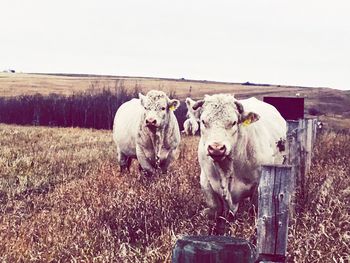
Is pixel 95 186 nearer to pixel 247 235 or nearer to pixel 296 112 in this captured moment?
pixel 296 112

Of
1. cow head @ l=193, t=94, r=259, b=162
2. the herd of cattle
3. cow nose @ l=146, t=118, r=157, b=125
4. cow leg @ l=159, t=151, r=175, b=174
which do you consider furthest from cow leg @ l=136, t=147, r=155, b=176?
cow head @ l=193, t=94, r=259, b=162

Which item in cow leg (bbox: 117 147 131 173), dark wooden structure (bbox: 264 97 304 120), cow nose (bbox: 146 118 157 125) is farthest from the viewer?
cow leg (bbox: 117 147 131 173)

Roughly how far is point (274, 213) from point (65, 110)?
38.0m

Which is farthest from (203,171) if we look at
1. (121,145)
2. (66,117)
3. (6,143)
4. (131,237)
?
(66,117)

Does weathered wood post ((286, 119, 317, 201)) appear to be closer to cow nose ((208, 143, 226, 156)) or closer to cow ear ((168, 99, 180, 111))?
cow nose ((208, 143, 226, 156))

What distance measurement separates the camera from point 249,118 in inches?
250

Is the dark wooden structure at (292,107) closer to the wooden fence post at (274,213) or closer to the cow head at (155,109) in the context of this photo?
the cow head at (155,109)

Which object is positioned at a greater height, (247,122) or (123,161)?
(247,122)

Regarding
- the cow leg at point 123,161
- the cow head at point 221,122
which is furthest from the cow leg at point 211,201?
the cow leg at point 123,161

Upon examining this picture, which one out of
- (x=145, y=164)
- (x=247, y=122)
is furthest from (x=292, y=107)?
(x=145, y=164)

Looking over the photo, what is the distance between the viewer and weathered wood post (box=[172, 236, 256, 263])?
292 cm

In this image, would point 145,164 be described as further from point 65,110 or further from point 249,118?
point 65,110

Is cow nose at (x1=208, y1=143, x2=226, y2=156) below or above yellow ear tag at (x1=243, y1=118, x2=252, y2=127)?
below

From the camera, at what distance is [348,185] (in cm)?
776
